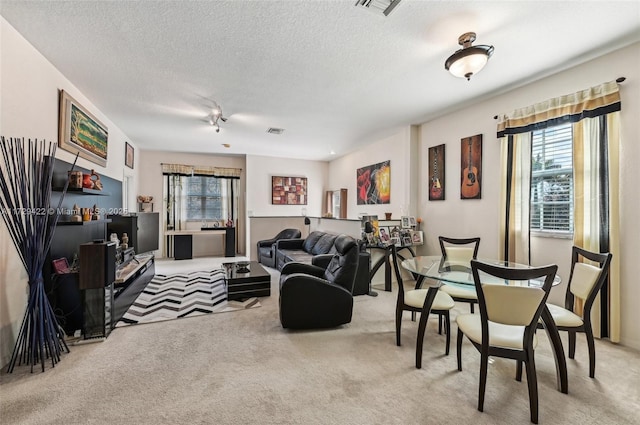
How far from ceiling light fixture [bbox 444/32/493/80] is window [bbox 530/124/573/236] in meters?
1.43

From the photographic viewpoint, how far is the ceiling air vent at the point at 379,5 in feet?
6.23

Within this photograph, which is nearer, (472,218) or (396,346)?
(396,346)

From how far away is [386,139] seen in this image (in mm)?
5625

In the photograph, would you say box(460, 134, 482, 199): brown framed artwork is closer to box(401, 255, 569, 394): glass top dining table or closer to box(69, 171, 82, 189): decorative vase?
box(401, 255, 569, 394): glass top dining table

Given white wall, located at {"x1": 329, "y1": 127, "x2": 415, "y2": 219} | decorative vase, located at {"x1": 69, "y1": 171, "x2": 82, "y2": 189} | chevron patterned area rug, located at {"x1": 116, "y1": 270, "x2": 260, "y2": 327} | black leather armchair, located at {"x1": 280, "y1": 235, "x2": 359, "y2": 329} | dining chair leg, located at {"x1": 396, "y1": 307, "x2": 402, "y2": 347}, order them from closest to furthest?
1. dining chair leg, located at {"x1": 396, "y1": 307, "x2": 402, "y2": 347}
2. black leather armchair, located at {"x1": 280, "y1": 235, "x2": 359, "y2": 329}
3. decorative vase, located at {"x1": 69, "y1": 171, "x2": 82, "y2": 189}
4. chevron patterned area rug, located at {"x1": 116, "y1": 270, "x2": 260, "y2": 327}
5. white wall, located at {"x1": 329, "y1": 127, "x2": 415, "y2": 219}

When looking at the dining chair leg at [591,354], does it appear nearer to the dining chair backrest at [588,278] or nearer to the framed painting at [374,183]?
the dining chair backrest at [588,278]

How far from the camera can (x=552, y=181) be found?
3.03 m

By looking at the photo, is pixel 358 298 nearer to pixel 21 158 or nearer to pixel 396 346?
pixel 396 346

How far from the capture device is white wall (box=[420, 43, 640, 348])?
2.43 meters

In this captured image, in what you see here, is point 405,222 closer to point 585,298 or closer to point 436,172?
point 436,172

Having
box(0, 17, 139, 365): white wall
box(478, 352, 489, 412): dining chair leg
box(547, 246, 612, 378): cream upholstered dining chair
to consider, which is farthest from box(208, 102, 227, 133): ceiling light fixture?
box(547, 246, 612, 378): cream upholstered dining chair

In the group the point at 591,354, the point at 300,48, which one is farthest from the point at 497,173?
the point at 300,48

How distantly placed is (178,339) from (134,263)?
6.63 feet

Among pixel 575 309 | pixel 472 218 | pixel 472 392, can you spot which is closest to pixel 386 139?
pixel 472 218
